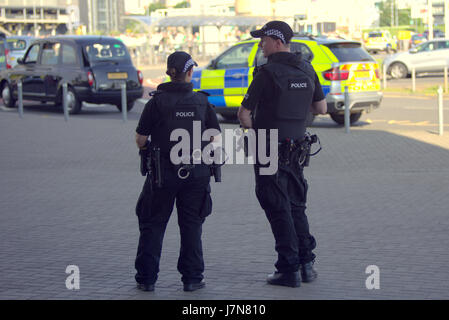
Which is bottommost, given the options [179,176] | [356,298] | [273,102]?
[356,298]

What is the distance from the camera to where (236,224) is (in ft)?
25.8

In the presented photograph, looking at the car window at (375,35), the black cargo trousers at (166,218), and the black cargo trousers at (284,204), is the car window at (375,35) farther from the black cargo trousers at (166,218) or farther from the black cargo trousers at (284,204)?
the black cargo trousers at (166,218)

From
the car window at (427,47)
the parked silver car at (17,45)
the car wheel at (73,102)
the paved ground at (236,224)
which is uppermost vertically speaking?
the parked silver car at (17,45)

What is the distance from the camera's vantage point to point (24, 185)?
10.5 meters

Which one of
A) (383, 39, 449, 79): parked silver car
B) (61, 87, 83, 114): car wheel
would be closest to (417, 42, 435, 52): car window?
(383, 39, 449, 79): parked silver car

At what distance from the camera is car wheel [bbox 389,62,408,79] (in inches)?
1247

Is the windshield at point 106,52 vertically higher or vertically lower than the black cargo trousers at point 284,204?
higher

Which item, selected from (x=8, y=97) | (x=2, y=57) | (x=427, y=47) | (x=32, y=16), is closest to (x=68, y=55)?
(x=8, y=97)

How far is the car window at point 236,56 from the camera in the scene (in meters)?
16.2

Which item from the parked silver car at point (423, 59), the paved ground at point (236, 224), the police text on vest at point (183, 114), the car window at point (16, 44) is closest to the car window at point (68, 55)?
the paved ground at point (236, 224)

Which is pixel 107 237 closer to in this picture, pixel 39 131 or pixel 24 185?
pixel 24 185

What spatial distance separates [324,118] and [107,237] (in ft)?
37.6

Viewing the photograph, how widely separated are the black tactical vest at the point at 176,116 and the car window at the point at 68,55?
14.1 metres
